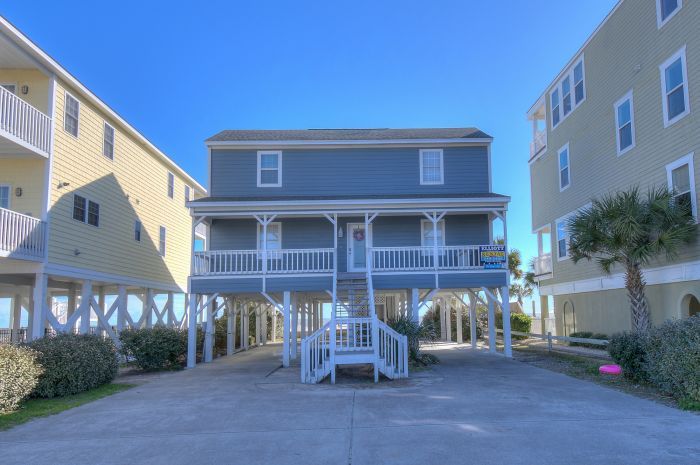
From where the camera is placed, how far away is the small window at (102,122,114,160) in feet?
60.4

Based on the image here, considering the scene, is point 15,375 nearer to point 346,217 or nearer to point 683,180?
point 346,217

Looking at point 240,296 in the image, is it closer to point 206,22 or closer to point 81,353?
point 81,353

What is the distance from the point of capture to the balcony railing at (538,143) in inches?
926

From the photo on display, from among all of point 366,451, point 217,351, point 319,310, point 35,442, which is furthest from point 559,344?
point 35,442

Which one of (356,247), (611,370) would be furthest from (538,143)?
(611,370)

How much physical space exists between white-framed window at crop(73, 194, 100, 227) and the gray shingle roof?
468cm

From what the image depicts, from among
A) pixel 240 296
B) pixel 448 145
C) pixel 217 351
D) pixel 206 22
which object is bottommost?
pixel 217 351

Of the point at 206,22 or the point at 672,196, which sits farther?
the point at 206,22

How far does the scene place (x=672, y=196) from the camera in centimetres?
1336

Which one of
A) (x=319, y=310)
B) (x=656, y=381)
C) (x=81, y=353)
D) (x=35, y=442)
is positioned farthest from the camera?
(x=319, y=310)

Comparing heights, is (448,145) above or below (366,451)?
above

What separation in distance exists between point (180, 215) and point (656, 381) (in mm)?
22019

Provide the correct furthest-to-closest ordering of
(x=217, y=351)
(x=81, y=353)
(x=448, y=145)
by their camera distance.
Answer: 1. (x=217, y=351)
2. (x=448, y=145)
3. (x=81, y=353)

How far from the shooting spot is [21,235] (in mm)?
13461
